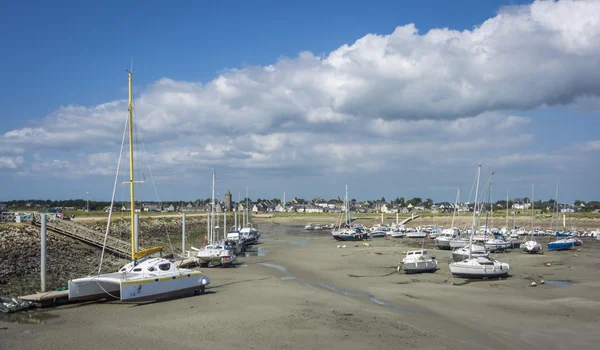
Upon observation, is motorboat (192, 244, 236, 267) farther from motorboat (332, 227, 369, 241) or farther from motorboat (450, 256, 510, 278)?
motorboat (332, 227, 369, 241)

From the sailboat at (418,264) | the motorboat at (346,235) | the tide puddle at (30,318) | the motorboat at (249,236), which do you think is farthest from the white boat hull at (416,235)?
the tide puddle at (30,318)

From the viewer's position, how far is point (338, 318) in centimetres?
2277

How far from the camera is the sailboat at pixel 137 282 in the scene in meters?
24.3

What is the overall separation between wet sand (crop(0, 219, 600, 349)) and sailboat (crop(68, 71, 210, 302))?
26.7 inches

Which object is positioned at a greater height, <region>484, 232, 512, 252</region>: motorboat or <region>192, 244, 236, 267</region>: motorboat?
<region>192, 244, 236, 267</region>: motorboat

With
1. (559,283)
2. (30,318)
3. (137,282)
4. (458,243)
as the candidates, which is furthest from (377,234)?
(30,318)

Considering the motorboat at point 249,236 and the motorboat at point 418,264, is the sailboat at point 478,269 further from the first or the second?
the motorboat at point 249,236

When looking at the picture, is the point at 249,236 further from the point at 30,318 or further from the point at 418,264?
the point at 30,318

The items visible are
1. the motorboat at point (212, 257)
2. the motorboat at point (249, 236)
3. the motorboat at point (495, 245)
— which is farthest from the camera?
the motorboat at point (249, 236)

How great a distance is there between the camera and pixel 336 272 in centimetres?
4012

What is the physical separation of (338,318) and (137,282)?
10760 millimetres

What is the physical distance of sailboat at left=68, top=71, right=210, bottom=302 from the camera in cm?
2428

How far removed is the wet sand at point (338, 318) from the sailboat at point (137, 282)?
26.7 inches

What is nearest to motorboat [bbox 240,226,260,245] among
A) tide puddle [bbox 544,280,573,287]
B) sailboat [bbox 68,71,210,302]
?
sailboat [bbox 68,71,210,302]
